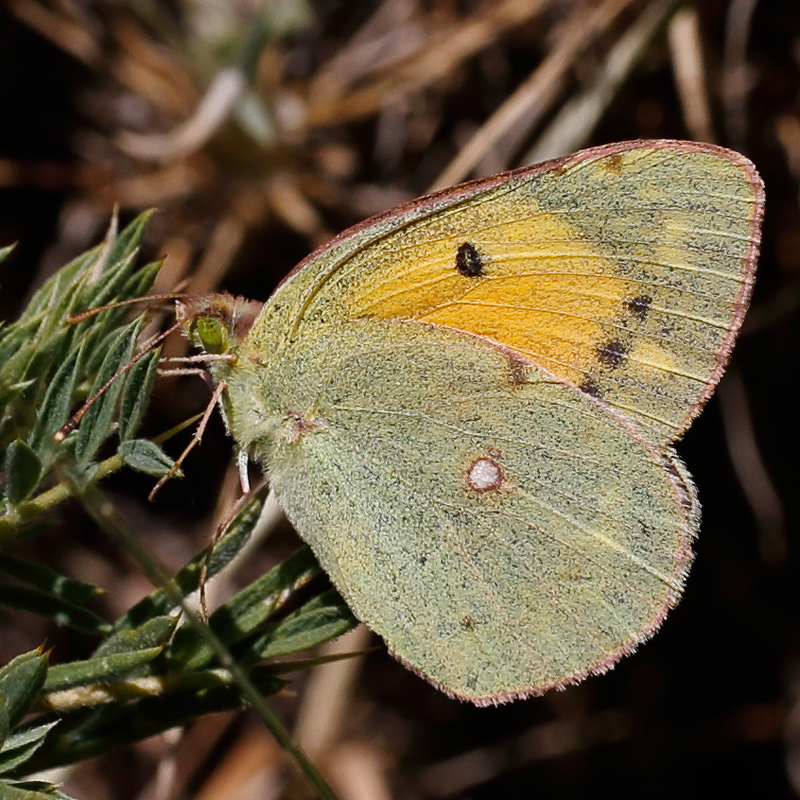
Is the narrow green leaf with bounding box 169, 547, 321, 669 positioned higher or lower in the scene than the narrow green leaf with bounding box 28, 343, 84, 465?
lower

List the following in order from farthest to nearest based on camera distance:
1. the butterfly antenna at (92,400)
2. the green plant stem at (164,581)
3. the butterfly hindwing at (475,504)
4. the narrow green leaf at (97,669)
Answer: the butterfly hindwing at (475,504) < the butterfly antenna at (92,400) < the narrow green leaf at (97,669) < the green plant stem at (164,581)

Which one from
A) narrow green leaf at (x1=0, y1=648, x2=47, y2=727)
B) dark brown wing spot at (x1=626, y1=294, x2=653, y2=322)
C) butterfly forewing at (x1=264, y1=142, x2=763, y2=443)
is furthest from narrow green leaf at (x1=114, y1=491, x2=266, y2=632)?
dark brown wing spot at (x1=626, y1=294, x2=653, y2=322)

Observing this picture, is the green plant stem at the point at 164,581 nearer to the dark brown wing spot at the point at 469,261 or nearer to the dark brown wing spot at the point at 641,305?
the dark brown wing spot at the point at 469,261

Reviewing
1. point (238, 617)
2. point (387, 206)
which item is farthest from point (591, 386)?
point (387, 206)

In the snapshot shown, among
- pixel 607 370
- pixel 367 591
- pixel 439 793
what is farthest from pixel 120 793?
pixel 607 370

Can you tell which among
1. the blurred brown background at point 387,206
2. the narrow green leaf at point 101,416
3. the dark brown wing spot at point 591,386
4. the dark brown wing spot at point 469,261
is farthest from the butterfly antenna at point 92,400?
the blurred brown background at point 387,206

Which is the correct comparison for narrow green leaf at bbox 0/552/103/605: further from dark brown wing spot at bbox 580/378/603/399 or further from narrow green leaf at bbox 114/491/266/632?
dark brown wing spot at bbox 580/378/603/399

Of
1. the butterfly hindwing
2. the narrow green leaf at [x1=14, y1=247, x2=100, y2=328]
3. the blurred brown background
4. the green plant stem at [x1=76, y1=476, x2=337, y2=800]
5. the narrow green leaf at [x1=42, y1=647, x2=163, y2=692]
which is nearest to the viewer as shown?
the green plant stem at [x1=76, y1=476, x2=337, y2=800]
